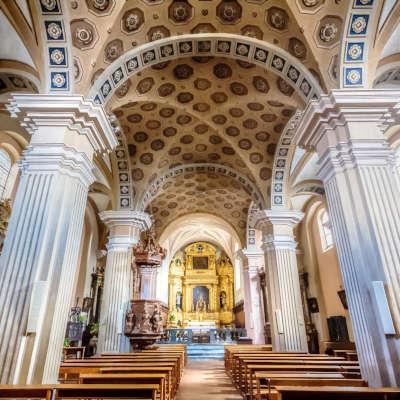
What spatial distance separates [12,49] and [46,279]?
4718mm

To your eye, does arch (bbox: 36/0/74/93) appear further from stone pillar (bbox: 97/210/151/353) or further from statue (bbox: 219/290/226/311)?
statue (bbox: 219/290/226/311)

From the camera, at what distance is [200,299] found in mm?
23234

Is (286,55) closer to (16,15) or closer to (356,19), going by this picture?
(356,19)

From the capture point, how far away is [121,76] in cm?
623

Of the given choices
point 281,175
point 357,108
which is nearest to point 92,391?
point 357,108

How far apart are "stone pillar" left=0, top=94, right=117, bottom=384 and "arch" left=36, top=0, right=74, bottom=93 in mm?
493

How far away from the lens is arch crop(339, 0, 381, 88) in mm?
5035

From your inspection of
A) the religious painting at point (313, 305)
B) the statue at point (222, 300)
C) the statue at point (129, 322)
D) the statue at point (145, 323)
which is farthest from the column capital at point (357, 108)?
the statue at point (222, 300)

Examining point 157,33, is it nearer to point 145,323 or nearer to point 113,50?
point 113,50

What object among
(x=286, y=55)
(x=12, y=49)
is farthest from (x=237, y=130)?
(x=12, y=49)

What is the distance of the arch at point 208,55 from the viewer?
582cm

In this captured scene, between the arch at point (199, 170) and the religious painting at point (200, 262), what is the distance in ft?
45.9

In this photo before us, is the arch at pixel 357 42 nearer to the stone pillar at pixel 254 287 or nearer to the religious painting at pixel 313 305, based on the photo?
the stone pillar at pixel 254 287

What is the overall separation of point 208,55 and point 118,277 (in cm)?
623
